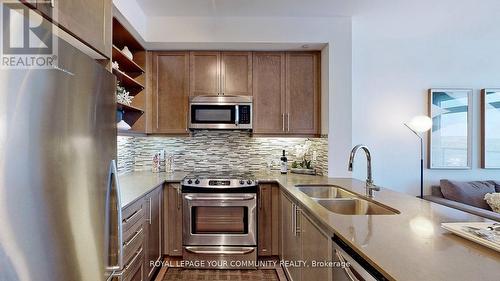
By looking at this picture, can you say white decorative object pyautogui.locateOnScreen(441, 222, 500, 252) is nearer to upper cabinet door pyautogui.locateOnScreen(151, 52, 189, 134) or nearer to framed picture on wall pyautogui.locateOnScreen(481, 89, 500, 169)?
upper cabinet door pyautogui.locateOnScreen(151, 52, 189, 134)

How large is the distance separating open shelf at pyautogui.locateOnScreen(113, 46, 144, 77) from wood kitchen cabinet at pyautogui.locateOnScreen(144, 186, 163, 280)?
1296 millimetres

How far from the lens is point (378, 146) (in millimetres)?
3578

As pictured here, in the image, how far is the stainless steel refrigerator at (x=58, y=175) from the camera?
779mm

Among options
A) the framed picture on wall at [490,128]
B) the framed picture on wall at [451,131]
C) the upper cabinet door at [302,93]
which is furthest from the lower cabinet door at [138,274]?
the framed picture on wall at [490,128]

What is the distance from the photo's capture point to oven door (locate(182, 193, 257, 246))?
116 inches

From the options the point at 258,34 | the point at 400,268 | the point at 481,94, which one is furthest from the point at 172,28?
the point at 481,94

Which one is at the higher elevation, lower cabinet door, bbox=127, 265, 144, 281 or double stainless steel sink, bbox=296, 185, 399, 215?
double stainless steel sink, bbox=296, 185, 399, 215

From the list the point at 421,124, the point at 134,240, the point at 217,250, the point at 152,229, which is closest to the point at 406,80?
the point at 421,124

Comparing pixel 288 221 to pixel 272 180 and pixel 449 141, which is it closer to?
pixel 272 180

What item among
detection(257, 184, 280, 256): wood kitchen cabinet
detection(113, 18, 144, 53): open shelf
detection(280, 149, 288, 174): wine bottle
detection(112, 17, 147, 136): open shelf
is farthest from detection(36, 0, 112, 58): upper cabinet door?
detection(280, 149, 288, 174): wine bottle

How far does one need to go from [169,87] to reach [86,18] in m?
1.95

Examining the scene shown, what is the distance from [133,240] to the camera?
211 cm

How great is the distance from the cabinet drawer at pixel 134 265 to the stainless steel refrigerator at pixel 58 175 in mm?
681

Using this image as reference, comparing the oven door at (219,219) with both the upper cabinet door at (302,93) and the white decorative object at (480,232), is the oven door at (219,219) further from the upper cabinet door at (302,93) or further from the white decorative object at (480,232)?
the white decorative object at (480,232)
